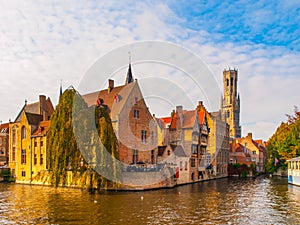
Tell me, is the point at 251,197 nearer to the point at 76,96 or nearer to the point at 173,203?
the point at 173,203

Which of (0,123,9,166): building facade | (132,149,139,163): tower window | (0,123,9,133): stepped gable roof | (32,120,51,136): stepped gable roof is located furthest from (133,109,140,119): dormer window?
(0,123,9,133): stepped gable roof

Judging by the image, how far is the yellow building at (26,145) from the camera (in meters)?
48.7

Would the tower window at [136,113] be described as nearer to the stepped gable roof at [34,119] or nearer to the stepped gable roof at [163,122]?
the stepped gable roof at [163,122]

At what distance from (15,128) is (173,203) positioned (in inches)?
1352

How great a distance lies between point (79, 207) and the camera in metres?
25.9

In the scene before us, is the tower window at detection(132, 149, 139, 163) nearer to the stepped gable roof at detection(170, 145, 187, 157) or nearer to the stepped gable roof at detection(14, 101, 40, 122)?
the stepped gable roof at detection(170, 145, 187, 157)

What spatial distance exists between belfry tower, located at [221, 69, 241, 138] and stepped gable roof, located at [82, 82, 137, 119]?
82.2 metres

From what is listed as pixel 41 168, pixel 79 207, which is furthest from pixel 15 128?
pixel 79 207

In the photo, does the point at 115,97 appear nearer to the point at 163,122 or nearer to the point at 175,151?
the point at 175,151

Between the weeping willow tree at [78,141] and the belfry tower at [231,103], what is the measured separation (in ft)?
319

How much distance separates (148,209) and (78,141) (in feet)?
37.5

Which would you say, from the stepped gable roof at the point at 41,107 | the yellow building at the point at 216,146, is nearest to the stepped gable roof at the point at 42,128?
the stepped gable roof at the point at 41,107

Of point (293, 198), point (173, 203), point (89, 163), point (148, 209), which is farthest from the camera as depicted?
point (89, 163)

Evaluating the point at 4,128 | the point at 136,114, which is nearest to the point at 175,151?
the point at 136,114
